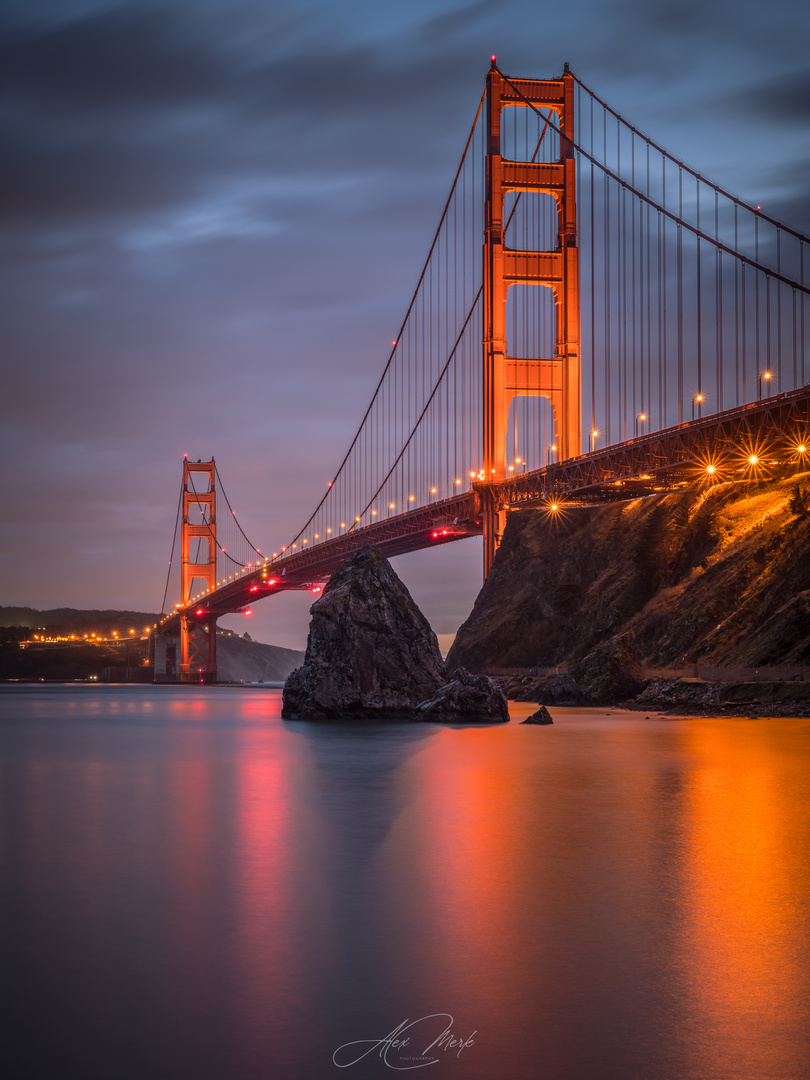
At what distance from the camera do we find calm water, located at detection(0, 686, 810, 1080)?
5.14 meters

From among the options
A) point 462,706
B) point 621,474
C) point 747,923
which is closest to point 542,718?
point 462,706

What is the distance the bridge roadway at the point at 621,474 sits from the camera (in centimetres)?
4909

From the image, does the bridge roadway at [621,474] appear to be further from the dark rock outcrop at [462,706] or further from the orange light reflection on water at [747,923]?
the orange light reflection on water at [747,923]

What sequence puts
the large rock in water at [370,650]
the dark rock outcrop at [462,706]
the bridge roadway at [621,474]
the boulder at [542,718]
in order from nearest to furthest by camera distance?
the boulder at [542,718] → the dark rock outcrop at [462,706] → the large rock in water at [370,650] → the bridge roadway at [621,474]

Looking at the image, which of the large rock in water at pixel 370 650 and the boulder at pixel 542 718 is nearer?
the boulder at pixel 542 718

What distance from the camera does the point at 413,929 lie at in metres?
7.45

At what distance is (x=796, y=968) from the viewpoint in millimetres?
6305

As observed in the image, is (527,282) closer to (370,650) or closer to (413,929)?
(370,650)

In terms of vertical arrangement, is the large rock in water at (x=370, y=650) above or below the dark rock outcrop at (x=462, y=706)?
above

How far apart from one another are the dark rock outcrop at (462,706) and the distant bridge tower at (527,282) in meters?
36.7
